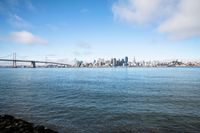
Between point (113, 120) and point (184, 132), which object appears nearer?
point (184, 132)

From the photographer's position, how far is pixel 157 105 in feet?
70.6

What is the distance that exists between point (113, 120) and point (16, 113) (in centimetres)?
1000

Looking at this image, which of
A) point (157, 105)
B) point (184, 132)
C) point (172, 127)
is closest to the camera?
point (184, 132)

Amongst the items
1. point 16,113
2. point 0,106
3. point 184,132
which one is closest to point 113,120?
point 184,132

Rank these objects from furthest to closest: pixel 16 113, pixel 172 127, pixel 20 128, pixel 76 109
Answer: pixel 76 109 → pixel 16 113 → pixel 172 127 → pixel 20 128

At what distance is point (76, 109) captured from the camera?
2016 centimetres

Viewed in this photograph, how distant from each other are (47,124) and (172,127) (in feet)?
33.0

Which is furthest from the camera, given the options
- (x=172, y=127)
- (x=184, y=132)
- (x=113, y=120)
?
(x=113, y=120)

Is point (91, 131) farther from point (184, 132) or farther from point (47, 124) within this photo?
point (184, 132)

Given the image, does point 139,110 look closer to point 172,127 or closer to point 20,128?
point 172,127

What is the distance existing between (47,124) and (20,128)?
2811mm

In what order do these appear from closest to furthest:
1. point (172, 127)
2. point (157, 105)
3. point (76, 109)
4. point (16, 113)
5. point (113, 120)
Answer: point (172, 127) → point (113, 120) → point (16, 113) → point (76, 109) → point (157, 105)

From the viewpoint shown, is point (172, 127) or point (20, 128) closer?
point (20, 128)

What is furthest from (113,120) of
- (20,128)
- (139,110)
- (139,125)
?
(20,128)
